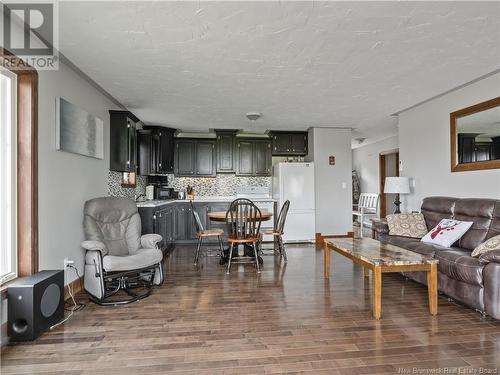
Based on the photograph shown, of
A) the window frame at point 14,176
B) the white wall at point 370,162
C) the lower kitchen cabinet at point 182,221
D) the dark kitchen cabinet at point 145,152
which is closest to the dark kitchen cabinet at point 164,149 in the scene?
the dark kitchen cabinet at point 145,152

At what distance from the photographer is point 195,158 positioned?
6.45m

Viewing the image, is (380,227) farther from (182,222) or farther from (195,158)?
(195,158)

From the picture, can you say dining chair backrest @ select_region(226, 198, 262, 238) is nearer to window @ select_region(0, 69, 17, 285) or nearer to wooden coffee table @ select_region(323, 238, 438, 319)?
wooden coffee table @ select_region(323, 238, 438, 319)

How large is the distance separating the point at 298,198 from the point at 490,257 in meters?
3.63

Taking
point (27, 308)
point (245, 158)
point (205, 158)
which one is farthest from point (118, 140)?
point (245, 158)

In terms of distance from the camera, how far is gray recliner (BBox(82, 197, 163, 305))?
9.43 feet

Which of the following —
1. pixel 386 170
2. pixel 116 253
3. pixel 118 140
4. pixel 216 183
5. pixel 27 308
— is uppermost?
pixel 118 140

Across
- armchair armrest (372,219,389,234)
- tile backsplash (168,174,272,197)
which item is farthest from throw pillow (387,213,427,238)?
tile backsplash (168,174,272,197)

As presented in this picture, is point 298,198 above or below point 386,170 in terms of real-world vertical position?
below

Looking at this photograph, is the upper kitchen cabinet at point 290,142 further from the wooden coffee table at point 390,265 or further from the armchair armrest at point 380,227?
the wooden coffee table at point 390,265

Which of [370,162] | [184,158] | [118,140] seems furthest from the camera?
[370,162]

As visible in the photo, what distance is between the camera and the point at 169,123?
225 inches

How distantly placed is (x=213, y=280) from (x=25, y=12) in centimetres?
309

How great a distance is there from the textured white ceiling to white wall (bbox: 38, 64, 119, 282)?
0.90ft
